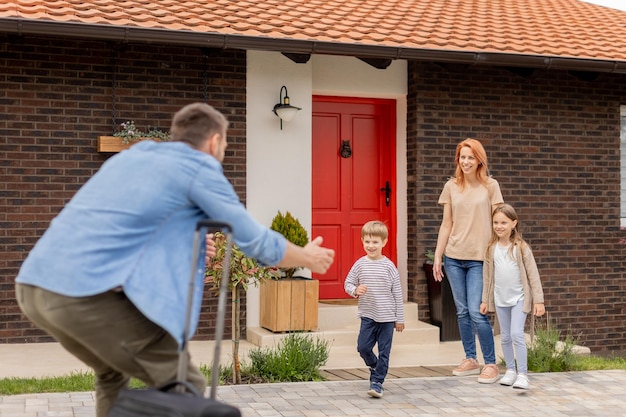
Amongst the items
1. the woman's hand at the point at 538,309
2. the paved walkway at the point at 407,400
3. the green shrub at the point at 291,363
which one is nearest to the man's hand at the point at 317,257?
the paved walkway at the point at 407,400

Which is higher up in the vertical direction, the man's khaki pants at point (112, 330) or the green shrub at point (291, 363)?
the man's khaki pants at point (112, 330)

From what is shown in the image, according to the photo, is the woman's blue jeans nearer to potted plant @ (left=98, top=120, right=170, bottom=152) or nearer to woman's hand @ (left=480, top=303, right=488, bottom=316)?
woman's hand @ (left=480, top=303, right=488, bottom=316)

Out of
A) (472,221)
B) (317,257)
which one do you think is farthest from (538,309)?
(317,257)

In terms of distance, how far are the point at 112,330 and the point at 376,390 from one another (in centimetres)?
354

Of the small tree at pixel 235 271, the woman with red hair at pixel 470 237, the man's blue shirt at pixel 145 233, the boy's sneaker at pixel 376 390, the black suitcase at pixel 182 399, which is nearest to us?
the black suitcase at pixel 182 399

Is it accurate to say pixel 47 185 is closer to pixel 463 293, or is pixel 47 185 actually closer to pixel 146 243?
pixel 463 293

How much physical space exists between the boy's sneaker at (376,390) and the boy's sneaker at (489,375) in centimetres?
105

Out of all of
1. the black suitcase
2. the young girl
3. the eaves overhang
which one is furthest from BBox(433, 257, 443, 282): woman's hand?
the black suitcase

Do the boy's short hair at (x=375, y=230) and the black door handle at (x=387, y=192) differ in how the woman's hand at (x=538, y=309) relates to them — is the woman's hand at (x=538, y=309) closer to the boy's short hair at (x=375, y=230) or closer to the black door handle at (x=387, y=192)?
the boy's short hair at (x=375, y=230)

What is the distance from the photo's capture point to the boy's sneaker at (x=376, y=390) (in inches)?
262

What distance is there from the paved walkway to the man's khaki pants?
247 cm

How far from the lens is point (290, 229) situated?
30.7 ft

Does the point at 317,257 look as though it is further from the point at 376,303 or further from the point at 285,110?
the point at 285,110

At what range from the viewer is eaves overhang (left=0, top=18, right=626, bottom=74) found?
8547 mm
